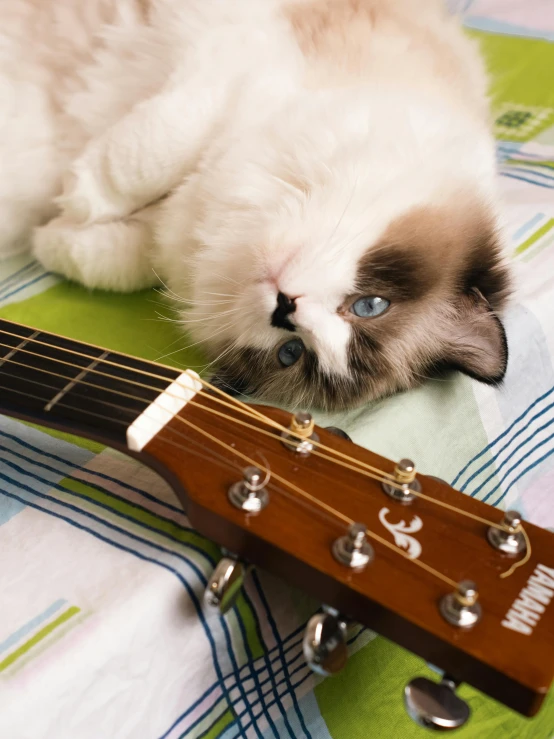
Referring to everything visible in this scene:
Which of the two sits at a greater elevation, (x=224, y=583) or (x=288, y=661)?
(x=224, y=583)

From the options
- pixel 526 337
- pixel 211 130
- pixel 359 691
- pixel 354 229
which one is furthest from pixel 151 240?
pixel 359 691

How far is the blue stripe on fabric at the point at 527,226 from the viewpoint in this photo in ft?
4.32

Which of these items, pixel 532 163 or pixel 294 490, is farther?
pixel 532 163

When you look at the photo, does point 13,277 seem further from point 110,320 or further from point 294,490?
point 294,490

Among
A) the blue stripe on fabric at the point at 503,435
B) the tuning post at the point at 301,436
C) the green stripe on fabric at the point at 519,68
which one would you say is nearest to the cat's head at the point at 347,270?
the blue stripe on fabric at the point at 503,435

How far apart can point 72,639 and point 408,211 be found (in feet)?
2.48

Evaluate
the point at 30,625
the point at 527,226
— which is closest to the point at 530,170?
the point at 527,226

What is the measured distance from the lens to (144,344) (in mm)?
1181

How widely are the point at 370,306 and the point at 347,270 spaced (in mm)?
81

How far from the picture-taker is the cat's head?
0.98m

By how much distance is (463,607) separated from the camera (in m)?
0.60

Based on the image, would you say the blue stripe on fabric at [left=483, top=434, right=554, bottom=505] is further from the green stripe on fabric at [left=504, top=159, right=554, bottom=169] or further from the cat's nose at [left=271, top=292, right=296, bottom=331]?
the green stripe on fabric at [left=504, top=159, right=554, bottom=169]

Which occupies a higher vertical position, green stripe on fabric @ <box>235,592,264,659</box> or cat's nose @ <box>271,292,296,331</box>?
cat's nose @ <box>271,292,296,331</box>

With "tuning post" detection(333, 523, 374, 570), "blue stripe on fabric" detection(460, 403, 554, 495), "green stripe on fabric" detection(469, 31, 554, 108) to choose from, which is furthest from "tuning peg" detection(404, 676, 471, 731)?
"green stripe on fabric" detection(469, 31, 554, 108)
